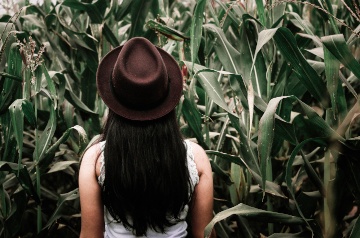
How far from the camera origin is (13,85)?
1.65 meters

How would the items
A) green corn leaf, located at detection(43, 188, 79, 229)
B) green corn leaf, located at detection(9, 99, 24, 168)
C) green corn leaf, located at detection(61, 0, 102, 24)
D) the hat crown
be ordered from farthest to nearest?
1. green corn leaf, located at detection(61, 0, 102, 24)
2. green corn leaf, located at detection(43, 188, 79, 229)
3. green corn leaf, located at detection(9, 99, 24, 168)
4. the hat crown

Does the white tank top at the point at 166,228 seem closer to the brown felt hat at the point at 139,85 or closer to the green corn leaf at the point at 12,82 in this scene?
the brown felt hat at the point at 139,85

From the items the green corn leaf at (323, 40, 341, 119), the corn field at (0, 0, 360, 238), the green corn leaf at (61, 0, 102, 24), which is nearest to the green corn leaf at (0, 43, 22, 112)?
the corn field at (0, 0, 360, 238)

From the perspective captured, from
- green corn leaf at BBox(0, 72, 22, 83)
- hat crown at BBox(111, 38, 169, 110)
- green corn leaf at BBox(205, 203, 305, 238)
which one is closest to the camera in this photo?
hat crown at BBox(111, 38, 169, 110)

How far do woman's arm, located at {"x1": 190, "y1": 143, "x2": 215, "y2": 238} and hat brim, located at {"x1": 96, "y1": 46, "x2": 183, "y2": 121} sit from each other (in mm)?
143

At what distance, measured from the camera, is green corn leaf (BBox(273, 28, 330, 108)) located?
1348 millimetres

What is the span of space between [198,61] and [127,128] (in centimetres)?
63

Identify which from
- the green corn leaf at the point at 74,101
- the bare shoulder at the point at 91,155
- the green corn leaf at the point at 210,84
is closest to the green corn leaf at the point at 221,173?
the green corn leaf at the point at 210,84

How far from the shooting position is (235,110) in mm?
1709

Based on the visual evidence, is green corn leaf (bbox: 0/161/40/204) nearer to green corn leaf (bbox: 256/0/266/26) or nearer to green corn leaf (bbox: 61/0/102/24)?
green corn leaf (bbox: 61/0/102/24)

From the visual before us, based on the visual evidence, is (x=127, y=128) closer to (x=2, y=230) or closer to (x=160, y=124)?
(x=160, y=124)

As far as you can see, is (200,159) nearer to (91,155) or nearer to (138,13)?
(91,155)

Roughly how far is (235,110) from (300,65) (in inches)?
15.5

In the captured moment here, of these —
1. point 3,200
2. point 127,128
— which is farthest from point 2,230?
point 127,128
